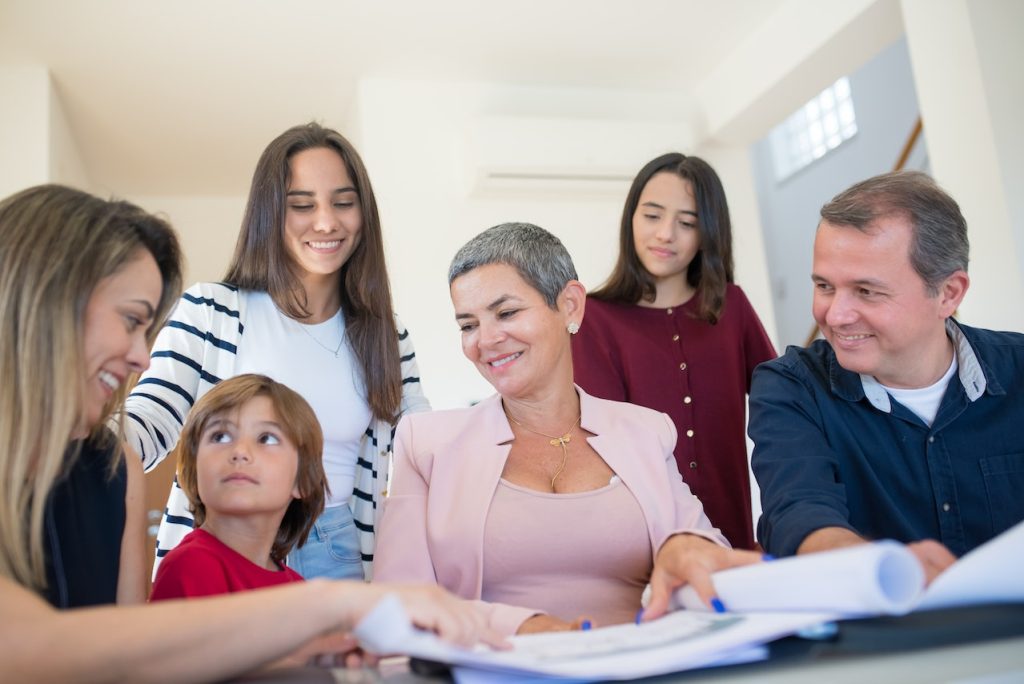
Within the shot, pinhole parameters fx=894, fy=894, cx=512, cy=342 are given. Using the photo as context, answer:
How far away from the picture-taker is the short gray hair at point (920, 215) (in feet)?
4.95

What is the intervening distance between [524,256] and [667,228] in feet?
2.83

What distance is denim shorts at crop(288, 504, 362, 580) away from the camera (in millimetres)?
1716

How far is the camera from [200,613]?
74cm

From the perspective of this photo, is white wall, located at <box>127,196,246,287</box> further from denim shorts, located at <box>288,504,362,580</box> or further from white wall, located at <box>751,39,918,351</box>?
denim shorts, located at <box>288,504,362,580</box>

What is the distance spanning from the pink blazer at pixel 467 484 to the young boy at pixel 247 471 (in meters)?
0.16

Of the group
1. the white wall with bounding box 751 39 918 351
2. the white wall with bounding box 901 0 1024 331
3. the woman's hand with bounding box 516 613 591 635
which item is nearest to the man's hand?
the woman's hand with bounding box 516 613 591 635

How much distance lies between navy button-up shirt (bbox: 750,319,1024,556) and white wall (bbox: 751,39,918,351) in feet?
18.3

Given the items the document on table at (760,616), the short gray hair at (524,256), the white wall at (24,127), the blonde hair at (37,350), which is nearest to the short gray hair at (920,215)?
the short gray hair at (524,256)

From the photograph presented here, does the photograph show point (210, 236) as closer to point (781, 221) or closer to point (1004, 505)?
point (781, 221)

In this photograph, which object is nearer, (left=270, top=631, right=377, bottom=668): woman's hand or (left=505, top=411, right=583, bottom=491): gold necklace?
(left=270, top=631, right=377, bottom=668): woman's hand

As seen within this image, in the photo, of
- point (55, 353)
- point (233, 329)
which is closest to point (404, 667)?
point (55, 353)

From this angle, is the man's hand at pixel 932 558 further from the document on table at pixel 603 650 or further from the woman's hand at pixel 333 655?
the woman's hand at pixel 333 655

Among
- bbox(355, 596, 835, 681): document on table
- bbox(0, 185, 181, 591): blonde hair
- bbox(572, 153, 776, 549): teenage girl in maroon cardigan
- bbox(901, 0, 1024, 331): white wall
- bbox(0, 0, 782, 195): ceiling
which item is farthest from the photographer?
bbox(0, 0, 782, 195): ceiling

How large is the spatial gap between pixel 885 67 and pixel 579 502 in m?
6.68
